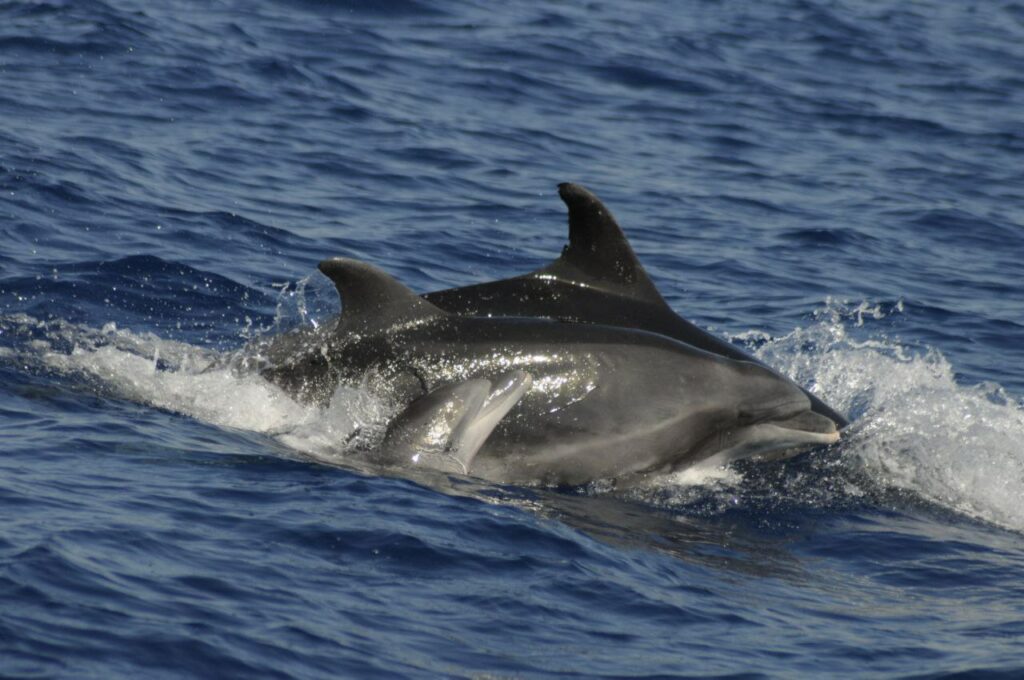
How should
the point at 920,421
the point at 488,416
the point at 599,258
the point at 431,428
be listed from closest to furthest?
1. the point at 431,428
2. the point at 488,416
3. the point at 599,258
4. the point at 920,421

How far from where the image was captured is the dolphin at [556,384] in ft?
36.4

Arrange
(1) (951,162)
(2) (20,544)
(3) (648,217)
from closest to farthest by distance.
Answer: (2) (20,544) < (3) (648,217) < (1) (951,162)

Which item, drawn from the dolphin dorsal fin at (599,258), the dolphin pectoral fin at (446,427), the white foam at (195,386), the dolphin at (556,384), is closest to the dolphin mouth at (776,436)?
the dolphin at (556,384)

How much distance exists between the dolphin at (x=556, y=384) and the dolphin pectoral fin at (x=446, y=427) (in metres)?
0.03

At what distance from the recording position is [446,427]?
10.6 metres

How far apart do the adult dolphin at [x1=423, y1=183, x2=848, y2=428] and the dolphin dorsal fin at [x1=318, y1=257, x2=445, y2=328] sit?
485 mm

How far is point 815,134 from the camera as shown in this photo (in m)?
24.8

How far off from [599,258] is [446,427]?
2121mm

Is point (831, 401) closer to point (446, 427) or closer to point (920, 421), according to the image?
point (920, 421)

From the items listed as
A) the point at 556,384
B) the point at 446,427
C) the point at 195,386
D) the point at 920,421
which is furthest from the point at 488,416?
the point at 920,421

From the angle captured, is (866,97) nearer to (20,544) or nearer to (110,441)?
(110,441)

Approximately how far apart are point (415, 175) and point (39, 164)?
184 inches

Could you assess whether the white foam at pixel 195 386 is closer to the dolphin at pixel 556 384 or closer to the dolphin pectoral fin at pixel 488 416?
the dolphin at pixel 556 384

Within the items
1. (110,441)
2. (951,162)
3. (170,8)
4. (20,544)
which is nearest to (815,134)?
(951,162)
